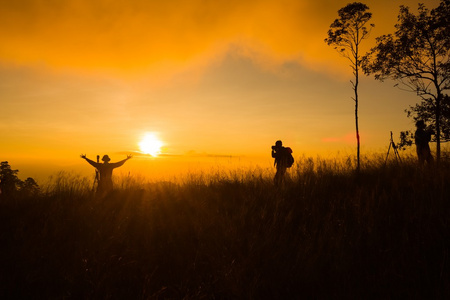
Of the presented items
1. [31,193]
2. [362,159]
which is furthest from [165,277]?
[362,159]

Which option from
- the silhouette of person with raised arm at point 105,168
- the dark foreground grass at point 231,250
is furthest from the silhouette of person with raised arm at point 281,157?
the silhouette of person with raised arm at point 105,168

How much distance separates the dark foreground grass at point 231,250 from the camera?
3.55 metres

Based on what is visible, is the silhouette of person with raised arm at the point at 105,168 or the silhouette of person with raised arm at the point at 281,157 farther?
the silhouette of person with raised arm at the point at 281,157

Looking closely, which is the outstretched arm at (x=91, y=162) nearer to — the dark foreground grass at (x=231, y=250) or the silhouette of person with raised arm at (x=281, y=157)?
the dark foreground grass at (x=231, y=250)

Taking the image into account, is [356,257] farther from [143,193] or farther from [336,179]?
[143,193]

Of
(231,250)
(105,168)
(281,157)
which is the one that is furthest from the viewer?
(281,157)

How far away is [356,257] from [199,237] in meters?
2.38

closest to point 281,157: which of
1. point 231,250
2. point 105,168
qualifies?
point 105,168

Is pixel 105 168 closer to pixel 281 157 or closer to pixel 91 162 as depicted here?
pixel 91 162

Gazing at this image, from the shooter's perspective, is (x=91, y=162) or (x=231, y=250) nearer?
(x=231, y=250)

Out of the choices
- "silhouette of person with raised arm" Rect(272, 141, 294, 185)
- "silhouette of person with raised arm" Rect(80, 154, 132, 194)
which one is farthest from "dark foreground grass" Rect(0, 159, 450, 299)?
"silhouette of person with raised arm" Rect(272, 141, 294, 185)

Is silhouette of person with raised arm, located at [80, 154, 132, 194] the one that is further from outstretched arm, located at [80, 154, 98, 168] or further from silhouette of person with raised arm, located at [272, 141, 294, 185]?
silhouette of person with raised arm, located at [272, 141, 294, 185]

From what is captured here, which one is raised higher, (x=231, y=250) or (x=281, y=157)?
(x=281, y=157)

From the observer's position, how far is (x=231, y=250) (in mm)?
4277
